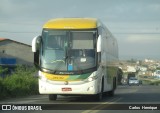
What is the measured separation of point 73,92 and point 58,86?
0.69 meters

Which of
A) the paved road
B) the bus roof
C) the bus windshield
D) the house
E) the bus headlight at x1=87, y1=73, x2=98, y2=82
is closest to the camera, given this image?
the paved road

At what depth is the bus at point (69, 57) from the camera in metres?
19.0

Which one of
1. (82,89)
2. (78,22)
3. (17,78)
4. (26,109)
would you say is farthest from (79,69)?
(17,78)

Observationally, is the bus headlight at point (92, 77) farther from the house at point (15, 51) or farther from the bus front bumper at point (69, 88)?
the house at point (15, 51)

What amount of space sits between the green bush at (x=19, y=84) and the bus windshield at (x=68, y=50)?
232 inches

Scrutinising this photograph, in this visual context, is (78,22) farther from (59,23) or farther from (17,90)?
(17,90)

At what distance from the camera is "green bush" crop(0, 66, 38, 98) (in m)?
25.6

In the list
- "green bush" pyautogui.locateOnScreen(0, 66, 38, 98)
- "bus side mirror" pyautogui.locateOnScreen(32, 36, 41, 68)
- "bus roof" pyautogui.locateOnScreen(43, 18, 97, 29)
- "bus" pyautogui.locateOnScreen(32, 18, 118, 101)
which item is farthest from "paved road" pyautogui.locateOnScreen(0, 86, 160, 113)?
"bus roof" pyautogui.locateOnScreen(43, 18, 97, 29)

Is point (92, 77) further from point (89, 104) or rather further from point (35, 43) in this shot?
point (35, 43)

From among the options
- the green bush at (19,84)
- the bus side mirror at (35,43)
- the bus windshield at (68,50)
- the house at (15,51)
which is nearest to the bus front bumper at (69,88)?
the bus windshield at (68,50)

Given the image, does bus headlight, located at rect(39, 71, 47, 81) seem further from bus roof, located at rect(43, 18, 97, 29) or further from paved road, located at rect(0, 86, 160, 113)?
bus roof, located at rect(43, 18, 97, 29)

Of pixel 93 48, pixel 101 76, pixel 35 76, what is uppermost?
pixel 93 48

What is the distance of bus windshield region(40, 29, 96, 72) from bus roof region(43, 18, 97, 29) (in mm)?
184

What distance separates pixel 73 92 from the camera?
62.3ft
